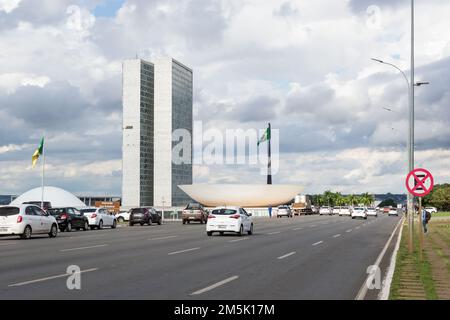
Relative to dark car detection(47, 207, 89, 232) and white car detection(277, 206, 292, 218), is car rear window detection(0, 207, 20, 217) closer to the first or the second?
dark car detection(47, 207, 89, 232)

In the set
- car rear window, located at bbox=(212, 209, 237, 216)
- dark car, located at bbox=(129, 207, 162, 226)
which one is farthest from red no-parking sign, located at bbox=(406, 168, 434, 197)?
dark car, located at bbox=(129, 207, 162, 226)

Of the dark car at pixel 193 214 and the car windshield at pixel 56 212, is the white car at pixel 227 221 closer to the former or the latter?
the car windshield at pixel 56 212

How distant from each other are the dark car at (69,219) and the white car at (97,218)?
1177 mm

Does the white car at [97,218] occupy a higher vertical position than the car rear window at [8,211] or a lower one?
lower

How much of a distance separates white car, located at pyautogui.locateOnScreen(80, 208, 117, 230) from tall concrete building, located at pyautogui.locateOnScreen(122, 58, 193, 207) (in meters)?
125

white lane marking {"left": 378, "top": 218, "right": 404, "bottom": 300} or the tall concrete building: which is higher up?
the tall concrete building

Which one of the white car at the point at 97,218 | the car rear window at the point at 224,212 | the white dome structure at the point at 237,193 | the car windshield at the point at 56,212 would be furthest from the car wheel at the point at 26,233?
the white dome structure at the point at 237,193

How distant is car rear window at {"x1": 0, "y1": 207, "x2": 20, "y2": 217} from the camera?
94.5 feet

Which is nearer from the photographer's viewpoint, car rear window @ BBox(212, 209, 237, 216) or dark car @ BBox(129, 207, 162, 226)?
car rear window @ BBox(212, 209, 237, 216)

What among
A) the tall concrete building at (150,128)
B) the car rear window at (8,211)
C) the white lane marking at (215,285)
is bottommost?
the white lane marking at (215,285)

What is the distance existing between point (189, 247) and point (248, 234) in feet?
34.8

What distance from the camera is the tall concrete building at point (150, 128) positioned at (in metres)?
173

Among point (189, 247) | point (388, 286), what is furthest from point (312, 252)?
point (388, 286)
